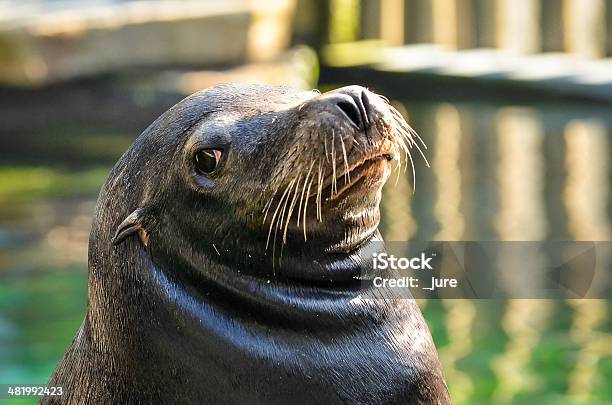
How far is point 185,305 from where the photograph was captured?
385 cm

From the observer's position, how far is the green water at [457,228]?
24.0ft

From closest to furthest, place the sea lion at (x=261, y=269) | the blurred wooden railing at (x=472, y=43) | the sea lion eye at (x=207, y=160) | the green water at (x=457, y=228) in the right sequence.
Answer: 1. the sea lion at (x=261, y=269)
2. the sea lion eye at (x=207, y=160)
3. the green water at (x=457, y=228)
4. the blurred wooden railing at (x=472, y=43)

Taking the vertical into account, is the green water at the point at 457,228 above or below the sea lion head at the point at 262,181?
below

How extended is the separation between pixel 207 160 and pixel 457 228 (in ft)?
19.0

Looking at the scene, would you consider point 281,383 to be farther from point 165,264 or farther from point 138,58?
point 138,58

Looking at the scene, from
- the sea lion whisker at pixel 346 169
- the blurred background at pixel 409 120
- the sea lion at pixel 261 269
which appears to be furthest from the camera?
the blurred background at pixel 409 120

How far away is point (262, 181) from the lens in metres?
3.77

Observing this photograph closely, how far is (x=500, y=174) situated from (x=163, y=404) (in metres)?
7.74

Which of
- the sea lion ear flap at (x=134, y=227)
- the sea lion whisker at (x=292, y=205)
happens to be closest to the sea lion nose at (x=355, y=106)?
the sea lion whisker at (x=292, y=205)

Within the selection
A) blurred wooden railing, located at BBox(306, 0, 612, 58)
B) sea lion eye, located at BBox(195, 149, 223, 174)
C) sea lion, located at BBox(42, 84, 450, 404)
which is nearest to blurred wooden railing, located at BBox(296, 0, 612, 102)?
blurred wooden railing, located at BBox(306, 0, 612, 58)

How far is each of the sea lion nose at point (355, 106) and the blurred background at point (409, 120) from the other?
11.4 ft

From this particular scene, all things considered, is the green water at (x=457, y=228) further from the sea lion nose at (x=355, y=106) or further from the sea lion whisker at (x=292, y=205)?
the sea lion nose at (x=355, y=106)

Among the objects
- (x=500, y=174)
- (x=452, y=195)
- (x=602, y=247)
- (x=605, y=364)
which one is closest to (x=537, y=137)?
(x=500, y=174)

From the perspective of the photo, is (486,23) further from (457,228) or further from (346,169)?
(346,169)
